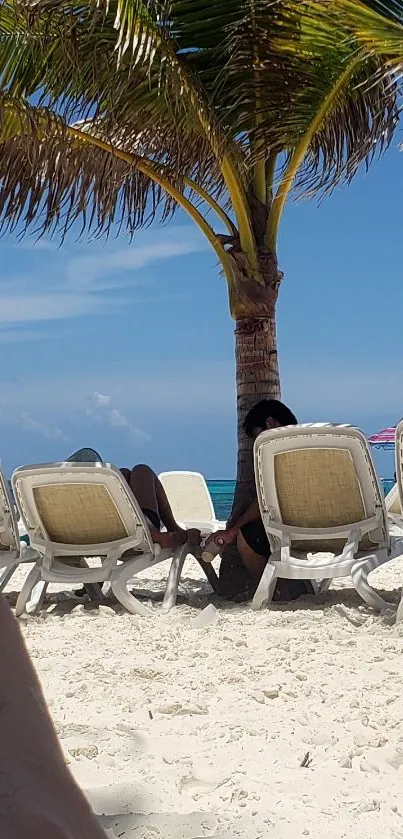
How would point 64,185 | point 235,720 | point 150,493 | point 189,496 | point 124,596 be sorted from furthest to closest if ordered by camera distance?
point 189,496 < point 64,185 < point 150,493 < point 124,596 < point 235,720

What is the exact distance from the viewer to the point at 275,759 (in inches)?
94.5

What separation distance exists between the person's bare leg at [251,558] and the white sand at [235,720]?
0.92 metres

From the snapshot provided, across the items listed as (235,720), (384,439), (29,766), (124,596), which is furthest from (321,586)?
(384,439)

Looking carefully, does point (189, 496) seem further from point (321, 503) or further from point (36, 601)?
point (321, 503)

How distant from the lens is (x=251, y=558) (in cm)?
540

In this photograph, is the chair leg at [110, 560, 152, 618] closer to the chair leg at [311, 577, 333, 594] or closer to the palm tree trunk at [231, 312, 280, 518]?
the chair leg at [311, 577, 333, 594]

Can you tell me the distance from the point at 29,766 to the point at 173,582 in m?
4.68

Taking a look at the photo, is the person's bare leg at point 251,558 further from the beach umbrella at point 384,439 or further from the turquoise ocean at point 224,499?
the turquoise ocean at point 224,499

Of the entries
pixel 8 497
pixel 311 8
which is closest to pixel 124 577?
pixel 8 497

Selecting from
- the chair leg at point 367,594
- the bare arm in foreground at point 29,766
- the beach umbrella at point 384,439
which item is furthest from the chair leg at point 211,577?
the beach umbrella at point 384,439

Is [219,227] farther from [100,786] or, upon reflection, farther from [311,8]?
[100,786]

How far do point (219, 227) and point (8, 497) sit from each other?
2.79 metres

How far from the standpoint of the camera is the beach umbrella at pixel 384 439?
15198mm

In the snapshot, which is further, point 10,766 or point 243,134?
point 243,134
